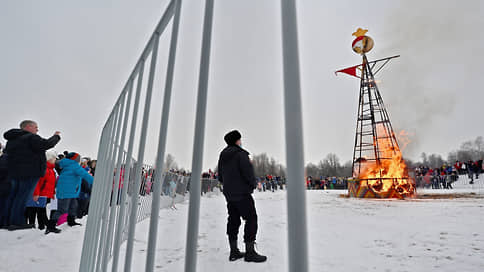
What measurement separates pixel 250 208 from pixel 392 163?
40.3 ft

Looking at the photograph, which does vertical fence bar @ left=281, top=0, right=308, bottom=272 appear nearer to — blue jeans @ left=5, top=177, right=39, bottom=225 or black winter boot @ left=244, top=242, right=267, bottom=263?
black winter boot @ left=244, top=242, right=267, bottom=263

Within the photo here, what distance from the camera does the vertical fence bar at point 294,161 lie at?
1.08 ft

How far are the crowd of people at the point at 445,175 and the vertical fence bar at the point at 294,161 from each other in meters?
25.9

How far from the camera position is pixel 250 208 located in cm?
307

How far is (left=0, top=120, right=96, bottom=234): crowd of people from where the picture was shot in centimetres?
372

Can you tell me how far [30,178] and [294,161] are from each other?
16.3 ft

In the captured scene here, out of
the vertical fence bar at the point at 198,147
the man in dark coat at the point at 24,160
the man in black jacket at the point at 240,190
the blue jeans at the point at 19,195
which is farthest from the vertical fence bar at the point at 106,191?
the blue jeans at the point at 19,195

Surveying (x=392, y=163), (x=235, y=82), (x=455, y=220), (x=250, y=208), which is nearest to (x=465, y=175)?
(x=392, y=163)

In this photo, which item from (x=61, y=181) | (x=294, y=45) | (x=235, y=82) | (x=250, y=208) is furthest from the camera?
(x=61, y=181)

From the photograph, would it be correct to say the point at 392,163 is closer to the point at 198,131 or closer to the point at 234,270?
the point at 234,270

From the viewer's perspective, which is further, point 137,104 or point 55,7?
point 55,7

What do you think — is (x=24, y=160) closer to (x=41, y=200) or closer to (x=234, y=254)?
(x=41, y=200)

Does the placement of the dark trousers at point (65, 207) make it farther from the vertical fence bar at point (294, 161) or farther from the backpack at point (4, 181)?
the vertical fence bar at point (294, 161)

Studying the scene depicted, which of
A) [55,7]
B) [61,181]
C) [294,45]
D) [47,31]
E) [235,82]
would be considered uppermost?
[47,31]
